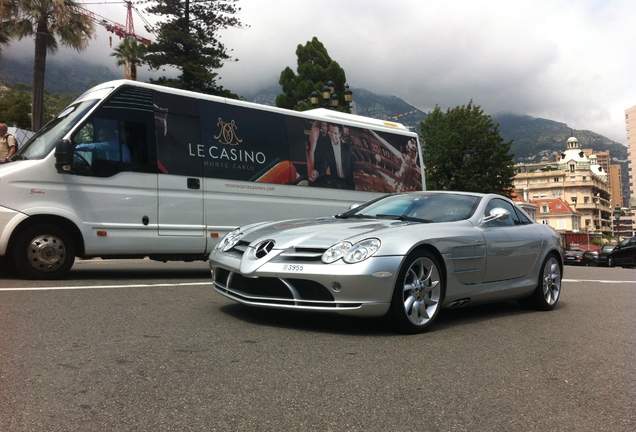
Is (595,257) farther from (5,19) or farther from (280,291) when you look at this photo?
(280,291)

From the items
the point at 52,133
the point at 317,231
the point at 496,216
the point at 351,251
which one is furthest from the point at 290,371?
the point at 52,133

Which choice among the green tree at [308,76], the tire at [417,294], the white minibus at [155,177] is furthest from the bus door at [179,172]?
the green tree at [308,76]

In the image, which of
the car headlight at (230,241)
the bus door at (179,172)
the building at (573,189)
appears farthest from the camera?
the building at (573,189)

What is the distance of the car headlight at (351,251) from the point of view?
4648mm

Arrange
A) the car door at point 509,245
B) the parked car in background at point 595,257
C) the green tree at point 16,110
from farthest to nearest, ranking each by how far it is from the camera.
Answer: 1. the green tree at point 16,110
2. the parked car in background at point 595,257
3. the car door at point 509,245

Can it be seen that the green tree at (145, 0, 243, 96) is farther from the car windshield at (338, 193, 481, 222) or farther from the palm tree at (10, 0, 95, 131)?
the car windshield at (338, 193, 481, 222)

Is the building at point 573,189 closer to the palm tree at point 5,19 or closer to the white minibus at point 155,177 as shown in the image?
the palm tree at point 5,19

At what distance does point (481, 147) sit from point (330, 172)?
3448 centimetres

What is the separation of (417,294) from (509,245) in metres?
1.61

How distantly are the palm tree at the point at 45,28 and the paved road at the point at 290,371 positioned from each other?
58.7ft

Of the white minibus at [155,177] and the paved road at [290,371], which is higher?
the white minibus at [155,177]

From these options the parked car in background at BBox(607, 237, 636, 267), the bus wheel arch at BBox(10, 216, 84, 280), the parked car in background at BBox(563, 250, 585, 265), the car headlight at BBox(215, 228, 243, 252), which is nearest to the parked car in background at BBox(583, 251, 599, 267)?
the parked car in background at BBox(563, 250, 585, 265)

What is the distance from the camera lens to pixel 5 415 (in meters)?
2.62

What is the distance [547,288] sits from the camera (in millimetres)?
6777
